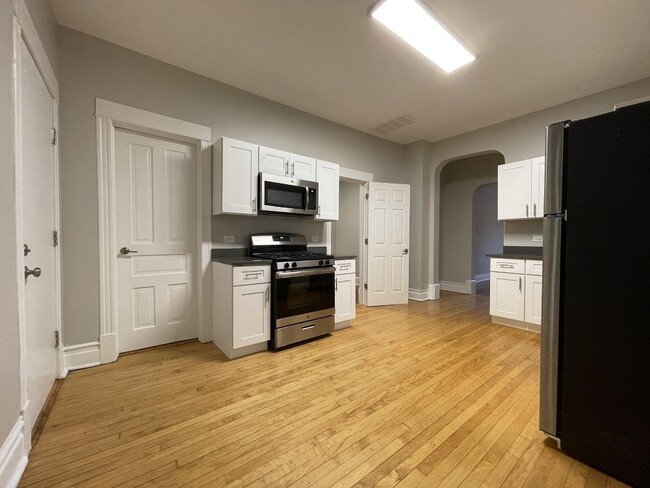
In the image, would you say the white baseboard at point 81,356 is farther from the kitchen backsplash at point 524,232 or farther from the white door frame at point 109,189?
the kitchen backsplash at point 524,232

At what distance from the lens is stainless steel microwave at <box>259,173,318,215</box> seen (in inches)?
115

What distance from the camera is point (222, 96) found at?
9.81 feet

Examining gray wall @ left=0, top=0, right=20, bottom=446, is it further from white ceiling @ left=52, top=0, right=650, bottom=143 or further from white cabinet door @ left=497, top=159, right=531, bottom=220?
white cabinet door @ left=497, top=159, right=531, bottom=220

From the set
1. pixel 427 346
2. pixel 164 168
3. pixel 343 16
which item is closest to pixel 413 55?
pixel 343 16

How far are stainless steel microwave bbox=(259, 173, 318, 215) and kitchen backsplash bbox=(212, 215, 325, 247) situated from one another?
0.34 m

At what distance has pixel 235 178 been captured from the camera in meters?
→ 2.77

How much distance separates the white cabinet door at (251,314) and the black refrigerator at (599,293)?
2105 millimetres

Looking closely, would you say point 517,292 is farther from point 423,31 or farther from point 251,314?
point 251,314

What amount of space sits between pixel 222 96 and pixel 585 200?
3.26m

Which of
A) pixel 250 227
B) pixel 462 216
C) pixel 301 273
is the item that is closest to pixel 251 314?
pixel 301 273

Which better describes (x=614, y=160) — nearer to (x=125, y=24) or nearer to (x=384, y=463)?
(x=384, y=463)

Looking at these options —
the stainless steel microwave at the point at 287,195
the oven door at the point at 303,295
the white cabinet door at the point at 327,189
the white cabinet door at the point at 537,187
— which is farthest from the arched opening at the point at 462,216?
the oven door at the point at 303,295

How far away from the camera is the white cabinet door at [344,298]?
10.8ft

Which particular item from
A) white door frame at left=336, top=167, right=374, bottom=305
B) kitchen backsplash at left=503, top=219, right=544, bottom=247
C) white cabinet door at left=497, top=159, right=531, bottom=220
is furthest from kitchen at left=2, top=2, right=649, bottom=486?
kitchen backsplash at left=503, top=219, right=544, bottom=247
